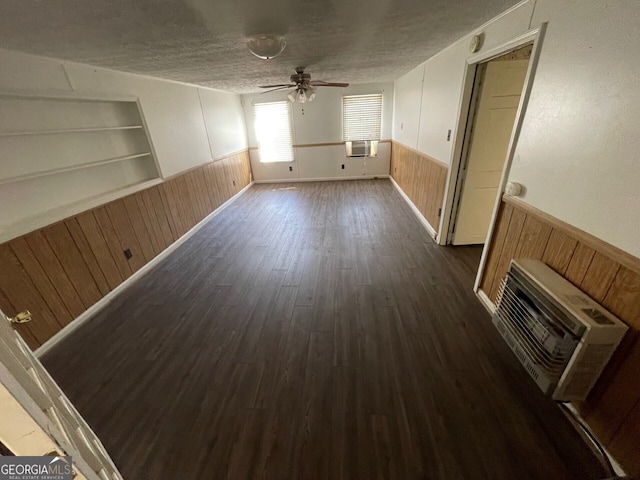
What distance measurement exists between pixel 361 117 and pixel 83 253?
590 cm

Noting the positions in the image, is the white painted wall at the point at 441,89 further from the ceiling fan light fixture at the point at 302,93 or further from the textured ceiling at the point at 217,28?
the ceiling fan light fixture at the point at 302,93

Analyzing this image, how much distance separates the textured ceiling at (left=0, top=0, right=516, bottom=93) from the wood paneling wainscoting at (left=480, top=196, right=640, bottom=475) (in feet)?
5.32

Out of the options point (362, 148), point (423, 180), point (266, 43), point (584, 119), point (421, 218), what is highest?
point (266, 43)

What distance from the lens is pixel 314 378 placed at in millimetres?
1786

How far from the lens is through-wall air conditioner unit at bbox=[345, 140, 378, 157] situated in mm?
6457

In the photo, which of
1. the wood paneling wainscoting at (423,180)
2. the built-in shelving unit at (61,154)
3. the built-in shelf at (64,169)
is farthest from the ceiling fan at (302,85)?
the built-in shelf at (64,169)

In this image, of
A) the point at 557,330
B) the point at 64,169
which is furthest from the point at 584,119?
the point at 64,169

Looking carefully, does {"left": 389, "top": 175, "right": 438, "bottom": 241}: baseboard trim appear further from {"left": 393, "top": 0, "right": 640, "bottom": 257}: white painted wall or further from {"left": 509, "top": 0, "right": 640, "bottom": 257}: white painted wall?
{"left": 509, "top": 0, "right": 640, "bottom": 257}: white painted wall

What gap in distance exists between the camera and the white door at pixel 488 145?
254 cm

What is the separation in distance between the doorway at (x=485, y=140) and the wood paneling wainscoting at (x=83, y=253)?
12.5ft

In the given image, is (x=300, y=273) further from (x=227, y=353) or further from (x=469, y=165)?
(x=469, y=165)

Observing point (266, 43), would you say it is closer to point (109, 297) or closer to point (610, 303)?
point (610, 303)

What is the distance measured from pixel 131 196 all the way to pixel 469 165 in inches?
153

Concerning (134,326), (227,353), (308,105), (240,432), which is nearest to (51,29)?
(134,326)
